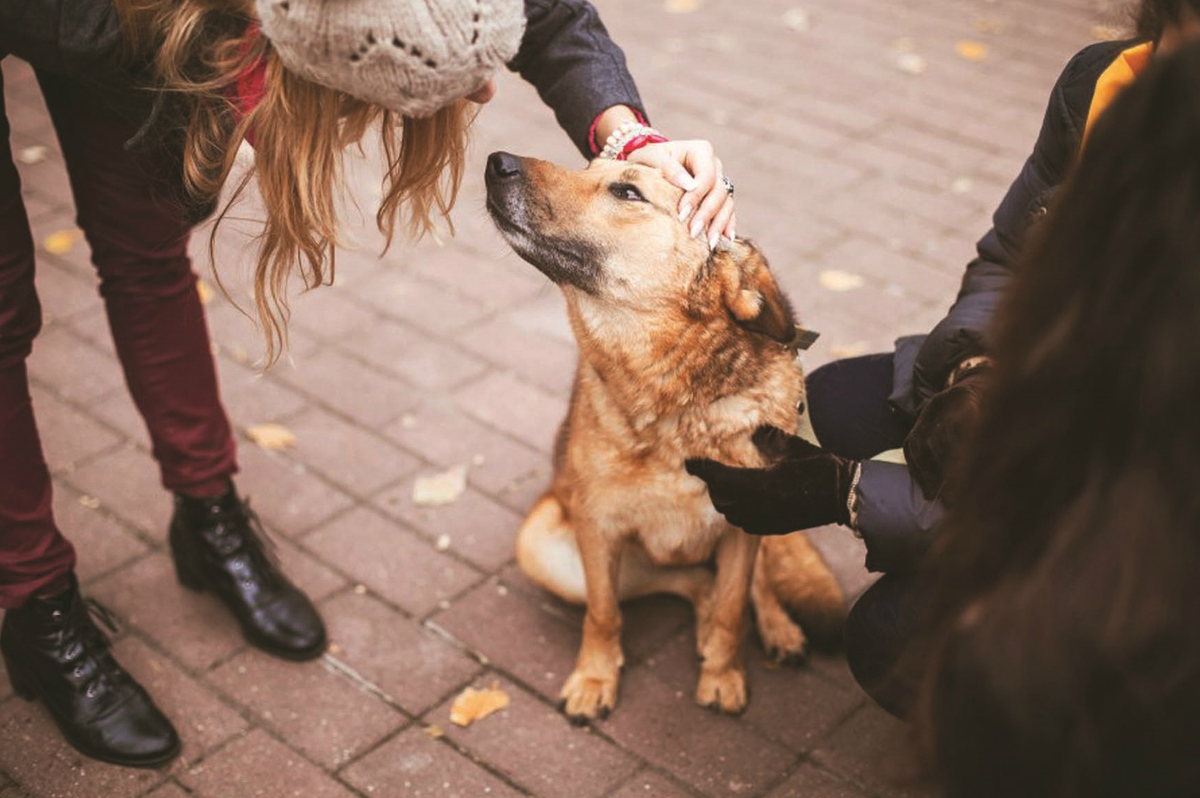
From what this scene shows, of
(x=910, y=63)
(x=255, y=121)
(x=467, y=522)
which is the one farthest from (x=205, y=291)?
(x=910, y=63)

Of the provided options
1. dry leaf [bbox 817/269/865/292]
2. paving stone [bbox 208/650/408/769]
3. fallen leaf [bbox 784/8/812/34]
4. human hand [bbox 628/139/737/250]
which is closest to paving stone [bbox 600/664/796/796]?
paving stone [bbox 208/650/408/769]

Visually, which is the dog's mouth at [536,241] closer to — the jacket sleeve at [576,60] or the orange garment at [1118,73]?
the jacket sleeve at [576,60]

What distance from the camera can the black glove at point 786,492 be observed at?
2.44 metres

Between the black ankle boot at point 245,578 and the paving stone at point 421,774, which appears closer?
the paving stone at point 421,774

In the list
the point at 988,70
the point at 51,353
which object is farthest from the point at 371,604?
the point at 988,70

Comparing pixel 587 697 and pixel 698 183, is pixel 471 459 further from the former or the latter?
pixel 698 183

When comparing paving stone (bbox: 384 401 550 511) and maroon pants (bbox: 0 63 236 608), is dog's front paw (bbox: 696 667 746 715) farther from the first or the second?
maroon pants (bbox: 0 63 236 608)

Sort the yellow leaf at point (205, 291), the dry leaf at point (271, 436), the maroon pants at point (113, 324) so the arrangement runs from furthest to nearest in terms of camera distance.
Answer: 1. the yellow leaf at point (205, 291)
2. the dry leaf at point (271, 436)
3. the maroon pants at point (113, 324)

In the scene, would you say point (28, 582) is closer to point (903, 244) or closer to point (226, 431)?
point (226, 431)

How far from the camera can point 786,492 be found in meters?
2.46

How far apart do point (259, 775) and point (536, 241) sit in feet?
4.58

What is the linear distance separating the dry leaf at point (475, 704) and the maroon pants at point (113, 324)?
85 cm

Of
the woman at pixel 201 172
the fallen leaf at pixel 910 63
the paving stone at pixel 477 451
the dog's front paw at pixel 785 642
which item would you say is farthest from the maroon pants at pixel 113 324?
the fallen leaf at pixel 910 63

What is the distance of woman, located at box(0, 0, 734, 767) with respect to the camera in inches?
78.9
